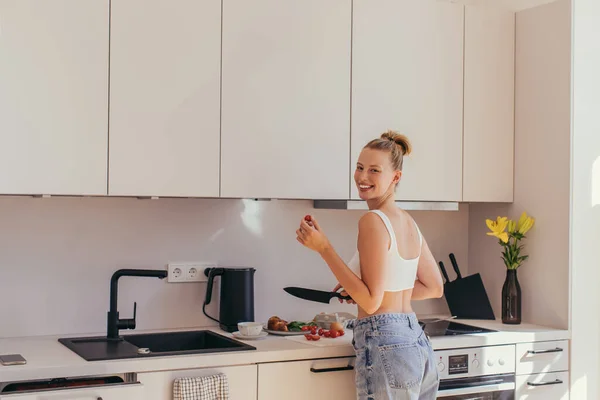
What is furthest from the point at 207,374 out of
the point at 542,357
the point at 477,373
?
the point at 542,357

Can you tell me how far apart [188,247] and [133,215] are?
262mm

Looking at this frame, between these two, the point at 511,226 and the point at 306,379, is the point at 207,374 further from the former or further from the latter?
the point at 511,226

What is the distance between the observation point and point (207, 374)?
268 cm

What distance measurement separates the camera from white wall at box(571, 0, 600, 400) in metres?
3.38

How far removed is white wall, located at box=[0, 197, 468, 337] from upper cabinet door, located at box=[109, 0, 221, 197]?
1.17 ft

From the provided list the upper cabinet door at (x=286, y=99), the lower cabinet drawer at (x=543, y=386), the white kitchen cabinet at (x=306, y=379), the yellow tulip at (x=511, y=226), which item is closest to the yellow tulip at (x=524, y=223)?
the yellow tulip at (x=511, y=226)

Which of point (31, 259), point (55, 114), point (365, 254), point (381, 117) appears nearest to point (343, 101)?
point (381, 117)

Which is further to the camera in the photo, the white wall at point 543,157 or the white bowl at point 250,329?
the white wall at point 543,157

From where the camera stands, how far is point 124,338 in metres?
3.04

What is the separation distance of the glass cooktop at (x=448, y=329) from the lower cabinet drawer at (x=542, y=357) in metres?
0.16

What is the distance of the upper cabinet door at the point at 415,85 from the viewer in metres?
3.26

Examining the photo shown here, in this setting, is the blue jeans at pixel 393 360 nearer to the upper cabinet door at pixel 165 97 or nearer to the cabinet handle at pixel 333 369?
the cabinet handle at pixel 333 369

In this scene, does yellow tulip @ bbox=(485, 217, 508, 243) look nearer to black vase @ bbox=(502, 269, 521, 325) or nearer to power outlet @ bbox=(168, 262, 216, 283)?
black vase @ bbox=(502, 269, 521, 325)

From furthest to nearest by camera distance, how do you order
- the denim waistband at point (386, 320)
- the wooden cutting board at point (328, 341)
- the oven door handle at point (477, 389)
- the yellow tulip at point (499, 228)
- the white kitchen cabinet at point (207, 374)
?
the yellow tulip at point (499, 228) → the oven door handle at point (477, 389) → the wooden cutting board at point (328, 341) → the denim waistband at point (386, 320) → the white kitchen cabinet at point (207, 374)
